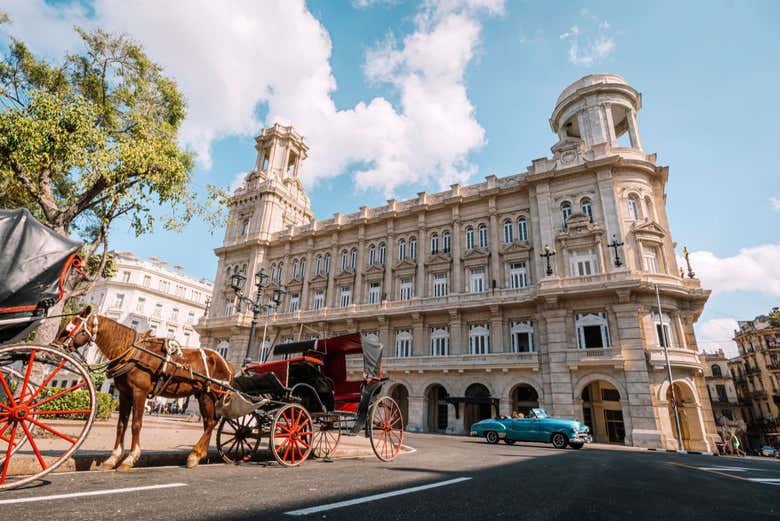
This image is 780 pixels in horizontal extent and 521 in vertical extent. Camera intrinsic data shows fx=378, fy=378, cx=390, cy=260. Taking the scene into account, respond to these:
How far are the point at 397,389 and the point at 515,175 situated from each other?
1846 centimetres

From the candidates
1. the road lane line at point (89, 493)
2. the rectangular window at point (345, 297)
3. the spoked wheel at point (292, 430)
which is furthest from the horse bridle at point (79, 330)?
the rectangular window at point (345, 297)

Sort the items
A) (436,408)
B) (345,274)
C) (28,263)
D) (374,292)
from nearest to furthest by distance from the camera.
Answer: (28,263), (436,408), (374,292), (345,274)

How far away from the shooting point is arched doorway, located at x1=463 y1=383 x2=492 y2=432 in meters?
24.2

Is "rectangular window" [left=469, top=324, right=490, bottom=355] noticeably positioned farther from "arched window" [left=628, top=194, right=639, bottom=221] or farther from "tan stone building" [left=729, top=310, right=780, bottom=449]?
"tan stone building" [left=729, top=310, right=780, bottom=449]

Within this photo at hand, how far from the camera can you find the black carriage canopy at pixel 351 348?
8.02 metres

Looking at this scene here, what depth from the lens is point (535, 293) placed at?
23875mm

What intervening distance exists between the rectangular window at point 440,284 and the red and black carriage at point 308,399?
19741 millimetres

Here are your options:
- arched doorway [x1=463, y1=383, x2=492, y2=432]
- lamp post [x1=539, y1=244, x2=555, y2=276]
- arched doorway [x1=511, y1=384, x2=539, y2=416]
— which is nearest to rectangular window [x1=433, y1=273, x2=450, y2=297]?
arched doorway [x1=463, y1=383, x2=492, y2=432]

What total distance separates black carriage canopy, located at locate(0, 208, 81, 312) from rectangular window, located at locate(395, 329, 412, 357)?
24.4 m

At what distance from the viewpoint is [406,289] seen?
29891mm

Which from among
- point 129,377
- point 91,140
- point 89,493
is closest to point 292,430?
point 129,377

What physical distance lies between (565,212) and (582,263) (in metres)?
3.88

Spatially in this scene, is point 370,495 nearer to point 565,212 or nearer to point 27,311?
point 27,311

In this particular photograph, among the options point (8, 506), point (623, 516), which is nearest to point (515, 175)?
point (623, 516)
